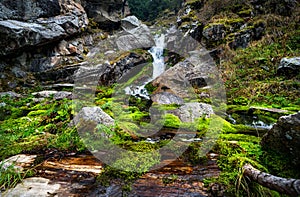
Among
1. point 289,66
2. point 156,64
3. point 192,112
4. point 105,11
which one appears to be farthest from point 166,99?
point 105,11

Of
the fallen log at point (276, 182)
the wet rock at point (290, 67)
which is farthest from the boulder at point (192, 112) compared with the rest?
the wet rock at point (290, 67)

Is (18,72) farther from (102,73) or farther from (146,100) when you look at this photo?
(146,100)

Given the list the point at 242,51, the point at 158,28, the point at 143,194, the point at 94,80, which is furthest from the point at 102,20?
the point at 143,194

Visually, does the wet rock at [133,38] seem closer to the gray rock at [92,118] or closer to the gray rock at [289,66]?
the gray rock at [289,66]

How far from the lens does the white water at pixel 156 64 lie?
10781mm

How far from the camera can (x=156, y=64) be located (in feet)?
50.2

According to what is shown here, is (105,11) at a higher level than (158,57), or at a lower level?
higher

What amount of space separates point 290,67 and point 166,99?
5749mm

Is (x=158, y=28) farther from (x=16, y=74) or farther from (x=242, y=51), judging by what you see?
(x=16, y=74)

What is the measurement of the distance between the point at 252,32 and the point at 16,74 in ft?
53.5

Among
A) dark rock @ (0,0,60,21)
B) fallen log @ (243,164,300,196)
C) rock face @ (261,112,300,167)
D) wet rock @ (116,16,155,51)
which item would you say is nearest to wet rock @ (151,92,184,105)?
rock face @ (261,112,300,167)

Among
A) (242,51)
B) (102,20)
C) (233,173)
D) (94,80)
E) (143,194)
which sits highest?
(102,20)

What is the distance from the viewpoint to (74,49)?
14812 mm

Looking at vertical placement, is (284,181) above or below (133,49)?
below
